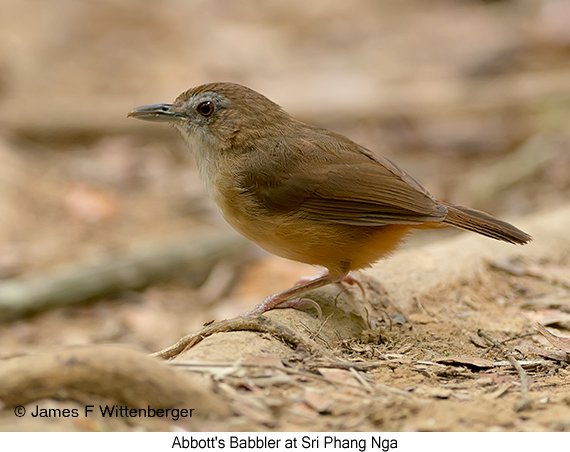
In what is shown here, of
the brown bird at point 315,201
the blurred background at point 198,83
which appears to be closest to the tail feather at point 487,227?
the brown bird at point 315,201

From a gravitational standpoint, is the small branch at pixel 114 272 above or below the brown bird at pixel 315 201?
above

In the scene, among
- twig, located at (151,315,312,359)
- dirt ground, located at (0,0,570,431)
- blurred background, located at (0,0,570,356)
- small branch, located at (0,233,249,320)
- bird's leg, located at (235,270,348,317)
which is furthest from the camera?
blurred background, located at (0,0,570,356)

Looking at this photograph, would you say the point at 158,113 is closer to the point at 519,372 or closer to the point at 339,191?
the point at 339,191

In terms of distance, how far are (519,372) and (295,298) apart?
138 cm

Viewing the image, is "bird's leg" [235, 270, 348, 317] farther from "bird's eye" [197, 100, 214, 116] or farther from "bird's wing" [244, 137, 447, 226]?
"bird's eye" [197, 100, 214, 116]

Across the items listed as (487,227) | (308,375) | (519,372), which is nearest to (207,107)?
A: (487,227)

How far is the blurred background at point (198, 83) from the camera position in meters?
7.21

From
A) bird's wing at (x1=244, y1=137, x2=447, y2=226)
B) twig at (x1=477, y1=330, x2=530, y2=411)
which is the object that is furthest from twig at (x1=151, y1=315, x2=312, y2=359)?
twig at (x1=477, y1=330, x2=530, y2=411)

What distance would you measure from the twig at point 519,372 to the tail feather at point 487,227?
22.8 inches

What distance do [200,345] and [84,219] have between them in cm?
558

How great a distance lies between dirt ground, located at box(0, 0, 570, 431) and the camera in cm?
290

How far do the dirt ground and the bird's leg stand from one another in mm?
161

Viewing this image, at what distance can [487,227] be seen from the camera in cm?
423

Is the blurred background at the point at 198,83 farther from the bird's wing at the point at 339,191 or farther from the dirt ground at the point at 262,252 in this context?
the bird's wing at the point at 339,191
